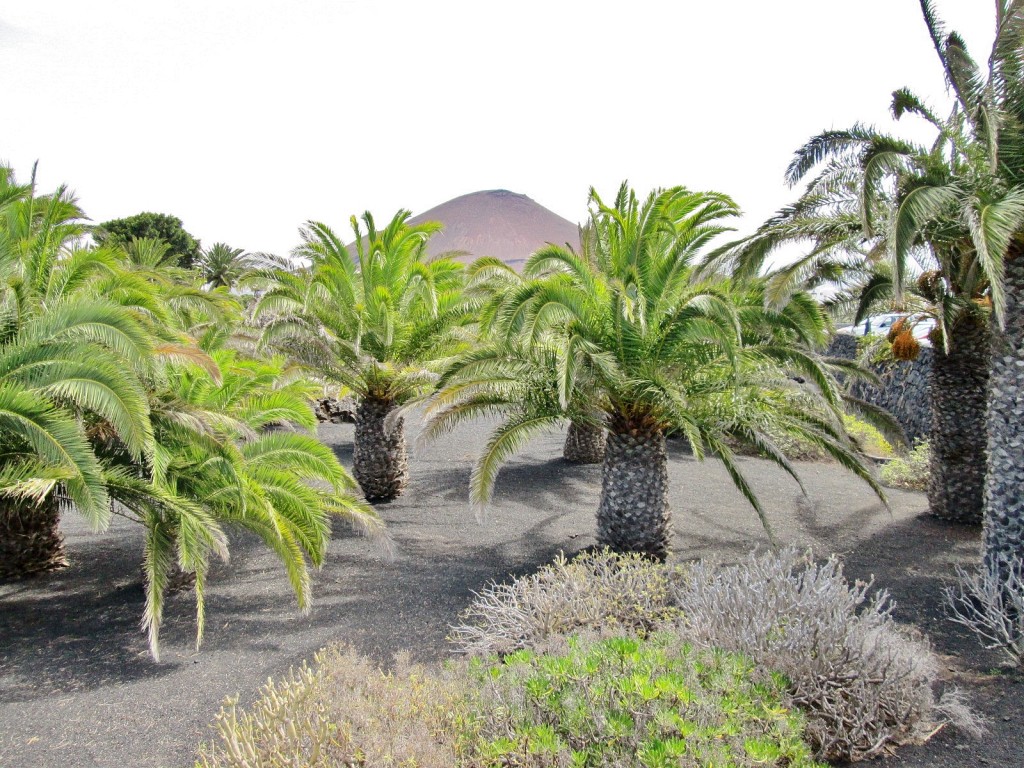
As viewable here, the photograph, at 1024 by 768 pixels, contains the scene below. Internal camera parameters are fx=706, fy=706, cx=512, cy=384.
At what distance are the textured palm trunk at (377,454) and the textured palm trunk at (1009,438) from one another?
24.0ft

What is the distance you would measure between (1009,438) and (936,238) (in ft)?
7.09

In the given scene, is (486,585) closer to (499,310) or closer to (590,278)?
(499,310)

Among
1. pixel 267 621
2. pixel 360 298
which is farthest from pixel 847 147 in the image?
pixel 267 621

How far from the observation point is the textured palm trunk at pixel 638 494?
768 centimetres

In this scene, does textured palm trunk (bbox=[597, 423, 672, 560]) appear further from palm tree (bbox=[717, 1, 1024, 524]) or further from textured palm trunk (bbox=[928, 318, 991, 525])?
textured palm trunk (bbox=[928, 318, 991, 525])

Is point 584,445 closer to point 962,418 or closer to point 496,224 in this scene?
point 962,418

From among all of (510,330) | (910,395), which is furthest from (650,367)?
(910,395)

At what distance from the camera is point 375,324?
10.2 meters

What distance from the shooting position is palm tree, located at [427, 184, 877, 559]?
7027 mm

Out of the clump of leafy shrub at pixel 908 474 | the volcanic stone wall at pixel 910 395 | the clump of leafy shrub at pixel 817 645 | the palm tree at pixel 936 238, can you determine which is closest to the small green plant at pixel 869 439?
the volcanic stone wall at pixel 910 395

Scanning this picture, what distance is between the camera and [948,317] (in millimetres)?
8766

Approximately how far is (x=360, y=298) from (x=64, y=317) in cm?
517

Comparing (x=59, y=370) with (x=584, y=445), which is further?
(x=584, y=445)

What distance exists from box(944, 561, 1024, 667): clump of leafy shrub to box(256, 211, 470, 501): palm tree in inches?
247
